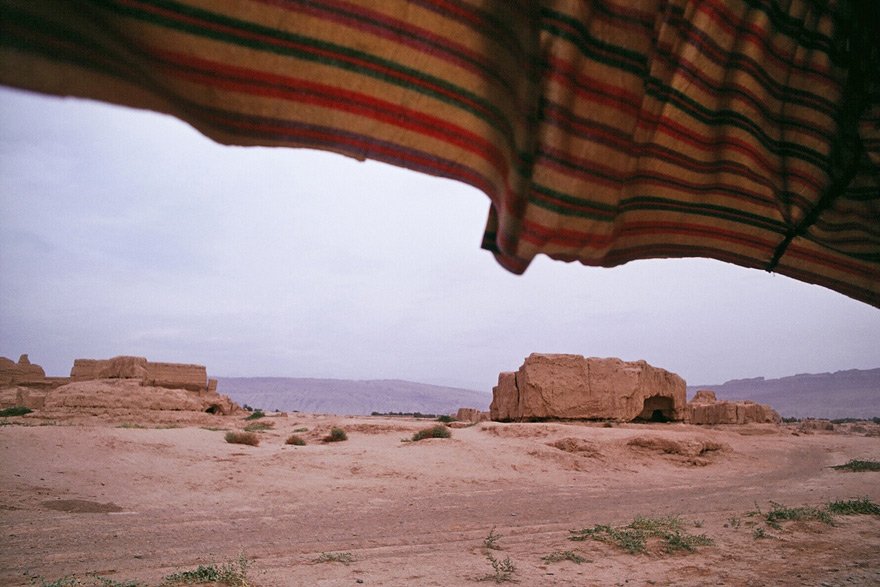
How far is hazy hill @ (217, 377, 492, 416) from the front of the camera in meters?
105

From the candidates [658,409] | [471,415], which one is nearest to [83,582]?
[658,409]

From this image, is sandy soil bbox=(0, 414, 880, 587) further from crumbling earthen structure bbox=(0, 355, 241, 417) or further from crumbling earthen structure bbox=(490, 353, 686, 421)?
crumbling earthen structure bbox=(0, 355, 241, 417)

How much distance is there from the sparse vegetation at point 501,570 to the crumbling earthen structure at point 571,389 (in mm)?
15759

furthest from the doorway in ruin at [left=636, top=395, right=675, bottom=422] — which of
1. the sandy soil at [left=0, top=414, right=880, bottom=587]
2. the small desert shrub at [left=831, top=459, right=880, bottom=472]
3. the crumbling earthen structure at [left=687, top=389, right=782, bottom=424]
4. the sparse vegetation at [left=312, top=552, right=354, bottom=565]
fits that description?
the sparse vegetation at [left=312, top=552, right=354, bottom=565]

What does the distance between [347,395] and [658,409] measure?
97122 mm

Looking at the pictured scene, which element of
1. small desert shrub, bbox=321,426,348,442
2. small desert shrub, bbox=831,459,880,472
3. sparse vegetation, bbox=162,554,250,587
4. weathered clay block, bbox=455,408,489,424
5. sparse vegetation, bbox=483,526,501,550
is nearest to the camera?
sparse vegetation, bbox=162,554,250,587

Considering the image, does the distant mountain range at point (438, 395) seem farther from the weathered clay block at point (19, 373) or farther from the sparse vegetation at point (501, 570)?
the sparse vegetation at point (501, 570)

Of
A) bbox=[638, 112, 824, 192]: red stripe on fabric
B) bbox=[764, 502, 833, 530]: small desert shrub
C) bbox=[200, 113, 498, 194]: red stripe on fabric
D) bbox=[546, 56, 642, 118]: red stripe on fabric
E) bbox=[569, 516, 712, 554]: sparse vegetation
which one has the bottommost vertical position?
bbox=[569, 516, 712, 554]: sparse vegetation

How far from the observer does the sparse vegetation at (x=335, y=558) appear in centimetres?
509

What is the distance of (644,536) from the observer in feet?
19.8

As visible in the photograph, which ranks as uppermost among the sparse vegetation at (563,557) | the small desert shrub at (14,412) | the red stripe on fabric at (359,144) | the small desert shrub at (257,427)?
the red stripe on fabric at (359,144)

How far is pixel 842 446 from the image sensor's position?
22344 millimetres

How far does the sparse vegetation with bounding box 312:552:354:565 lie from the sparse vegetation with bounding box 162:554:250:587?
798 mm

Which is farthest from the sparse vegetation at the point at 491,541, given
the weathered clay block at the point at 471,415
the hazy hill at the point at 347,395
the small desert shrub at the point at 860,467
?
the hazy hill at the point at 347,395
